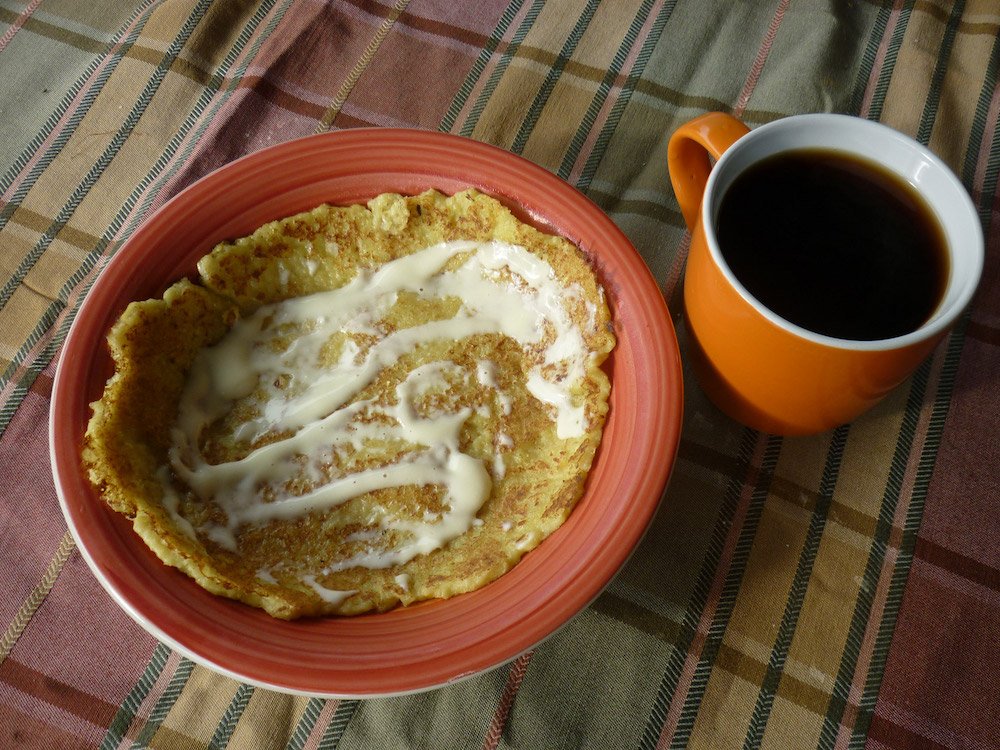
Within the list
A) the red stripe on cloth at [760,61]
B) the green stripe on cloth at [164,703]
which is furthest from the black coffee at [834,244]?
the green stripe on cloth at [164,703]

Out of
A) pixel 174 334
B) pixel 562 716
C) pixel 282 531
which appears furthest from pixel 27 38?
pixel 562 716

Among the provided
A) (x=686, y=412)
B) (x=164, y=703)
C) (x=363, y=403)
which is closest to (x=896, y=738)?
(x=686, y=412)

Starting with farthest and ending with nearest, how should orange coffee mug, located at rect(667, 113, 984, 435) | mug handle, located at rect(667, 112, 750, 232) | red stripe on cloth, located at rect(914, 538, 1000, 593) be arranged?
red stripe on cloth, located at rect(914, 538, 1000, 593) < mug handle, located at rect(667, 112, 750, 232) < orange coffee mug, located at rect(667, 113, 984, 435)

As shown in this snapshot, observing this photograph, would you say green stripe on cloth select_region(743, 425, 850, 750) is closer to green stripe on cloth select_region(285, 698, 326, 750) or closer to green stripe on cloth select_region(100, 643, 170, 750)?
green stripe on cloth select_region(285, 698, 326, 750)

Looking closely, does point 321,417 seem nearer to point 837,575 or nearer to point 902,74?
point 837,575

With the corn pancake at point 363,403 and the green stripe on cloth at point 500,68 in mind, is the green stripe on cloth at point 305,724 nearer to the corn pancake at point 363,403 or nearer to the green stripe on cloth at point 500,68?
the corn pancake at point 363,403

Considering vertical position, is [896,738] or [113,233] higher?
[113,233]

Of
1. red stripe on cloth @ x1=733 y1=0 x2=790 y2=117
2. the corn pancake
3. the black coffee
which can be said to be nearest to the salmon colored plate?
the corn pancake

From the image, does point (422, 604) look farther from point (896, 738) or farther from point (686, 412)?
point (896, 738)
